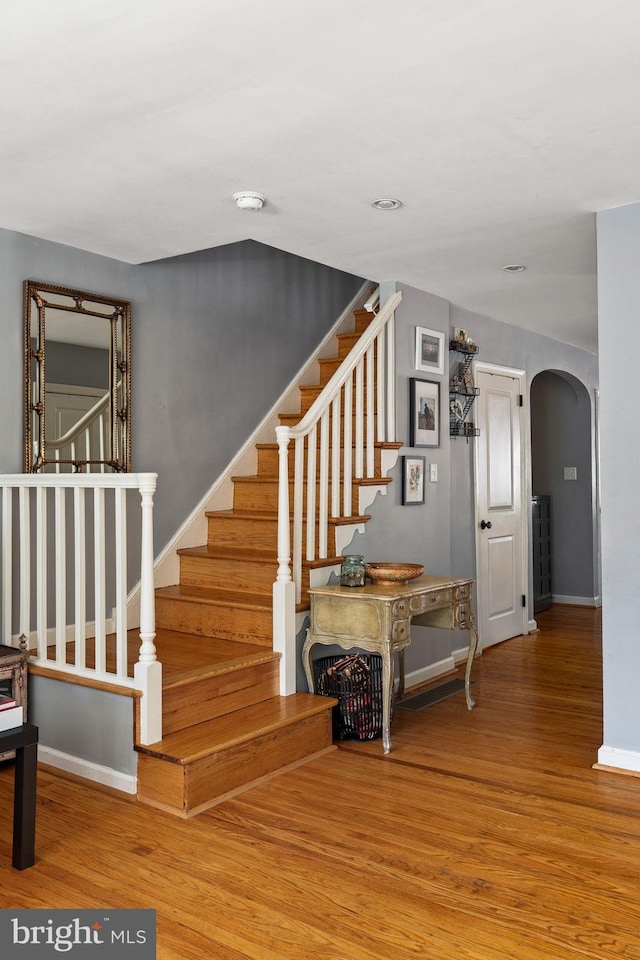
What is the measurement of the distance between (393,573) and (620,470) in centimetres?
119

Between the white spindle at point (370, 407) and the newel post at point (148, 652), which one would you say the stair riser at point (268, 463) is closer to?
the white spindle at point (370, 407)

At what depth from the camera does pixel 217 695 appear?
351cm

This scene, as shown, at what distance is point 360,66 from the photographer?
2301mm

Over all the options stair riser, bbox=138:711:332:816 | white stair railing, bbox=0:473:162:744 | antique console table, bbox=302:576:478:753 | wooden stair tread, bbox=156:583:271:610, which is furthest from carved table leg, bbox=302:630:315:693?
white stair railing, bbox=0:473:162:744

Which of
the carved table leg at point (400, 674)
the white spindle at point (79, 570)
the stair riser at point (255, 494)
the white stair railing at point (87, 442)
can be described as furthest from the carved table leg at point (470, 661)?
the white stair railing at point (87, 442)

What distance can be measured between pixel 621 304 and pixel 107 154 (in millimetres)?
2174

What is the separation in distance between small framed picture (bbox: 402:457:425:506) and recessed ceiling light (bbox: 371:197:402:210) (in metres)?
1.70

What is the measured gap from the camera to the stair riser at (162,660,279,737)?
332 cm

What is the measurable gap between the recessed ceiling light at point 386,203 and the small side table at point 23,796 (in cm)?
243

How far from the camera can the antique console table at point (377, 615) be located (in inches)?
147

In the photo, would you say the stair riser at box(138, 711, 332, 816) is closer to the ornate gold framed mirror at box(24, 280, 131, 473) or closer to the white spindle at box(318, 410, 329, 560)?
the white spindle at box(318, 410, 329, 560)

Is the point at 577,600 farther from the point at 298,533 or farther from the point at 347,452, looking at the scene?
the point at 298,533

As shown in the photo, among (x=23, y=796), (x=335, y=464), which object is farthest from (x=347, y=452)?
(x=23, y=796)

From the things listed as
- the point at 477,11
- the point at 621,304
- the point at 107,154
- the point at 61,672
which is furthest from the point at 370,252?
the point at 61,672
